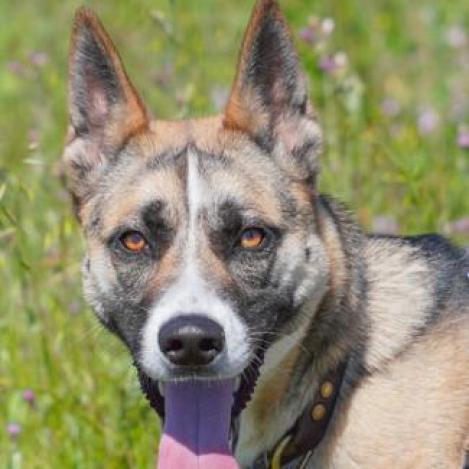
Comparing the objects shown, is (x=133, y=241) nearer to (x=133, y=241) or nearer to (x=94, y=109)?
(x=133, y=241)

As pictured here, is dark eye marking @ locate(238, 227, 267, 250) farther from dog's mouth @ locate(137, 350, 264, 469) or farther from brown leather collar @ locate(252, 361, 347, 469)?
brown leather collar @ locate(252, 361, 347, 469)

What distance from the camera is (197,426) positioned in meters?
4.25

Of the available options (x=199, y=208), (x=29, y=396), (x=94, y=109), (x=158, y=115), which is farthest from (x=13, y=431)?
(x=158, y=115)

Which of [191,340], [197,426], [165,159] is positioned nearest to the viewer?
[191,340]

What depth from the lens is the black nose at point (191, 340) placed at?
3.97m

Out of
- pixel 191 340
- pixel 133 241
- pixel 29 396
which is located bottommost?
pixel 29 396

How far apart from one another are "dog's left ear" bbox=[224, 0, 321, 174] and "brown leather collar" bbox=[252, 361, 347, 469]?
2.35 ft

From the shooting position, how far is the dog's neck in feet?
14.4

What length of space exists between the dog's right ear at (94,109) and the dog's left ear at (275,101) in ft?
1.15

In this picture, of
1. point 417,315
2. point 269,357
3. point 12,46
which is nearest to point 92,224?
point 269,357

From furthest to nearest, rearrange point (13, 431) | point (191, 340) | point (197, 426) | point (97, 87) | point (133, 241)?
point (13, 431) → point (97, 87) → point (133, 241) → point (197, 426) → point (191, 340)

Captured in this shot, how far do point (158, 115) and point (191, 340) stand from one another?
3.76m

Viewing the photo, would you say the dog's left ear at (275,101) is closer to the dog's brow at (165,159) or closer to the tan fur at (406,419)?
the dog's brow at (165,159)

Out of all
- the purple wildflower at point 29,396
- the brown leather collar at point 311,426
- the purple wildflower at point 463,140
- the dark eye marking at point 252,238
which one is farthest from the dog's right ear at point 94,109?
the purple wildflower at point 463,140
